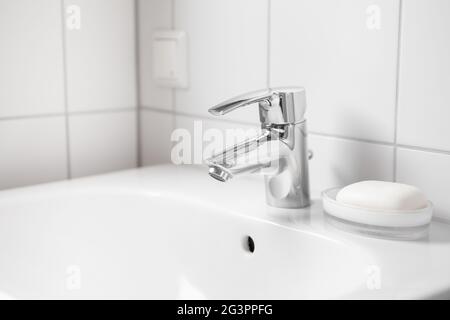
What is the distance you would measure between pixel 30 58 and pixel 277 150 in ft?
1.47

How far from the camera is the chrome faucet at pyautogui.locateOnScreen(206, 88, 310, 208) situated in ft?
2.51

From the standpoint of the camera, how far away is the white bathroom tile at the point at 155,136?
3.70ft

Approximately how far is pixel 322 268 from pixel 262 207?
0.49 ft

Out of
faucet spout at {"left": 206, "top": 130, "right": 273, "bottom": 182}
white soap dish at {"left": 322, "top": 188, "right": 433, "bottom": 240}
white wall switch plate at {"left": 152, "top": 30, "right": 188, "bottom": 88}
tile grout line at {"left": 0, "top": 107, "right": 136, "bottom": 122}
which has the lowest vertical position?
white soap dish at {"left": 322, "top": 188, "right": 433, "bottom": 240}

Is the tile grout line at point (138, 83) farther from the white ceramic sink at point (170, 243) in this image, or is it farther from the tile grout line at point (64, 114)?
the white ceramic sink at point (170, 243)

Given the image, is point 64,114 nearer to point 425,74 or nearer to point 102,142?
point 102,142

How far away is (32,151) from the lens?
103 centimetres

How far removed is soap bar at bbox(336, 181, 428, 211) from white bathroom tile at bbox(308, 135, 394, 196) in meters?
0.09

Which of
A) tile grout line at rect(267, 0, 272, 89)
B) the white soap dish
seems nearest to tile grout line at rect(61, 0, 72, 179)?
tile grout line at rect(267, 0, 272, 89)

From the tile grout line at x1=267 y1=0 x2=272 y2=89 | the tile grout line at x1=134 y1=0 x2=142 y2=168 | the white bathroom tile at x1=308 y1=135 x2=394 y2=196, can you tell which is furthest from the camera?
the tile grout line at x1=134 y1=0 x2=142 y2=168

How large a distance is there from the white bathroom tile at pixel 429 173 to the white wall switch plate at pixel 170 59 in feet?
1.41

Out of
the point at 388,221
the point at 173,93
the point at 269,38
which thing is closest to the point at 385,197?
the point at 388,221

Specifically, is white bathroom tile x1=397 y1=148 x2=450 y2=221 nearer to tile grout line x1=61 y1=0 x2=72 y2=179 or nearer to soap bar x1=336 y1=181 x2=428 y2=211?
soap bar x1=336 y1=181 x2=428 y2=211

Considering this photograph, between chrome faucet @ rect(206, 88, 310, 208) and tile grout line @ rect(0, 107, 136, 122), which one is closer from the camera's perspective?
chrome faucet @ rect(206, 88, 310, 208)
